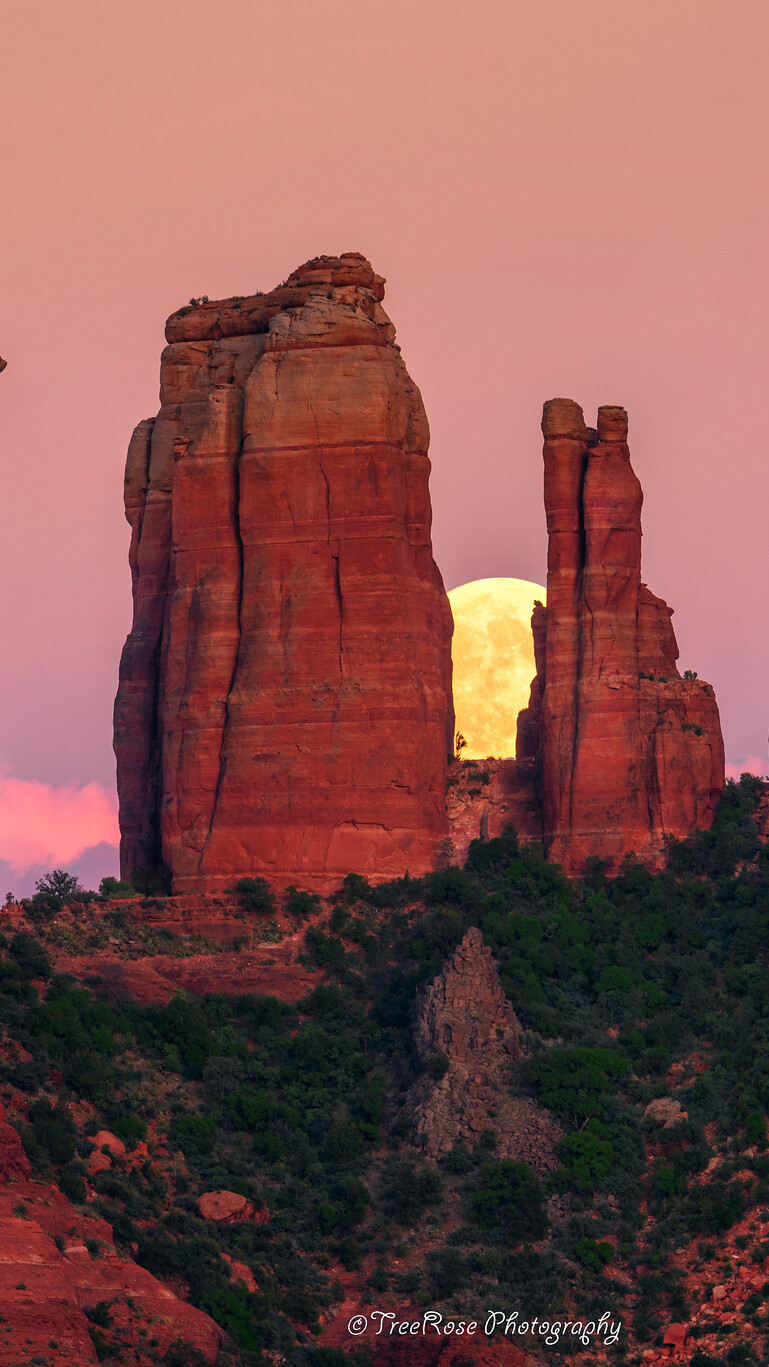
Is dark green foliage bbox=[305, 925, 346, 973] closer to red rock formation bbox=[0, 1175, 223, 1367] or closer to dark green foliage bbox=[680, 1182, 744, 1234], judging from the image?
dark green foliage bbox=[680, 1182, 744, 1234]

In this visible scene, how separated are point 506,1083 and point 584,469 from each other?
24180 mm

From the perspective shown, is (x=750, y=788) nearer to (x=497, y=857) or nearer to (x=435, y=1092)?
(x=497, y=857)

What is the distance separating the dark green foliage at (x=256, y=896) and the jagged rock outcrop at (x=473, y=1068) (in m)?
7.83

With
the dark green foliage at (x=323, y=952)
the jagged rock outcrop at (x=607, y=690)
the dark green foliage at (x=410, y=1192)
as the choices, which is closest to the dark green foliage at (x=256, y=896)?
the dark green foliage at (x=323, y=952)

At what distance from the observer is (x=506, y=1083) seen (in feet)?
275

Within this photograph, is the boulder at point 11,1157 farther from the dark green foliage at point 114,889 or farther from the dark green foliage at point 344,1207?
the dark green foliage at point 114,889

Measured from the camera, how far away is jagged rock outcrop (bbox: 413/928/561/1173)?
8206cm

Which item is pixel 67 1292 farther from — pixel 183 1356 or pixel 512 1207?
pixel 512 1207

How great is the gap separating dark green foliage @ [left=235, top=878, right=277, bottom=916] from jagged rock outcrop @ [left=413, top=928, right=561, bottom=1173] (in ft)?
25.7

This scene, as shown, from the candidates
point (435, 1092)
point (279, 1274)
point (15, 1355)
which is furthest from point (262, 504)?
point (15, 1355)

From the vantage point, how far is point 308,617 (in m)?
94.9

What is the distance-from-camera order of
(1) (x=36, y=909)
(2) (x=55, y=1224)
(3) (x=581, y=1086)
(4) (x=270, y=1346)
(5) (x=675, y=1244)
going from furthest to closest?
(1) (x=36, y=909) → (3) (x=581, y=1086) → (5) (x=675, y=1244) → (4) (x=270, y=1346) → (2) (x=55, y=1224)

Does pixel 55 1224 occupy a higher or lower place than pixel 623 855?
lower

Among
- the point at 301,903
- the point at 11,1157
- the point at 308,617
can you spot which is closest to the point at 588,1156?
the point at 301,903
